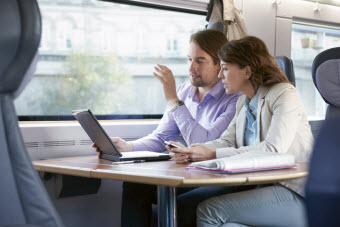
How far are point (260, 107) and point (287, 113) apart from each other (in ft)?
0.55

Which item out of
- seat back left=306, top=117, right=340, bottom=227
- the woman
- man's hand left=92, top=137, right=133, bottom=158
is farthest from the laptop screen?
seat back left=306, top=117, right=340, bottom=227

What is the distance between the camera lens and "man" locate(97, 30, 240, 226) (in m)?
2.24

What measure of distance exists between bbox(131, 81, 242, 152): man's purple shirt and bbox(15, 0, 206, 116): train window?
0.48 metres

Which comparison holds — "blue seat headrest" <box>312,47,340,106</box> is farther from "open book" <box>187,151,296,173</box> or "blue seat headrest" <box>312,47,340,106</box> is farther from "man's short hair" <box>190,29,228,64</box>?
"open book" <box>187,151,296,173</box>

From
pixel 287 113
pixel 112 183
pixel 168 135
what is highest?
pixel 287 113

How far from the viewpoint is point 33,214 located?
113cm

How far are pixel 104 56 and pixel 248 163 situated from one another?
1762 millimetres

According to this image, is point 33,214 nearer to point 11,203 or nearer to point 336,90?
point 11,203

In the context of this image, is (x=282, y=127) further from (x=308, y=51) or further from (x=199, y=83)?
(x=308, y=51)

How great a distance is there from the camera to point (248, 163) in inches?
62.0

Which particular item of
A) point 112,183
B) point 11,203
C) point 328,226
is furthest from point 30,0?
point 112,183

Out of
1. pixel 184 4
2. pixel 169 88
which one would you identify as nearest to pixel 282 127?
pixel 169 88

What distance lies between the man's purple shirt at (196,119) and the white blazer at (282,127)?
0.41 m

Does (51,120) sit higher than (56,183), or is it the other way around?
(51,120)
